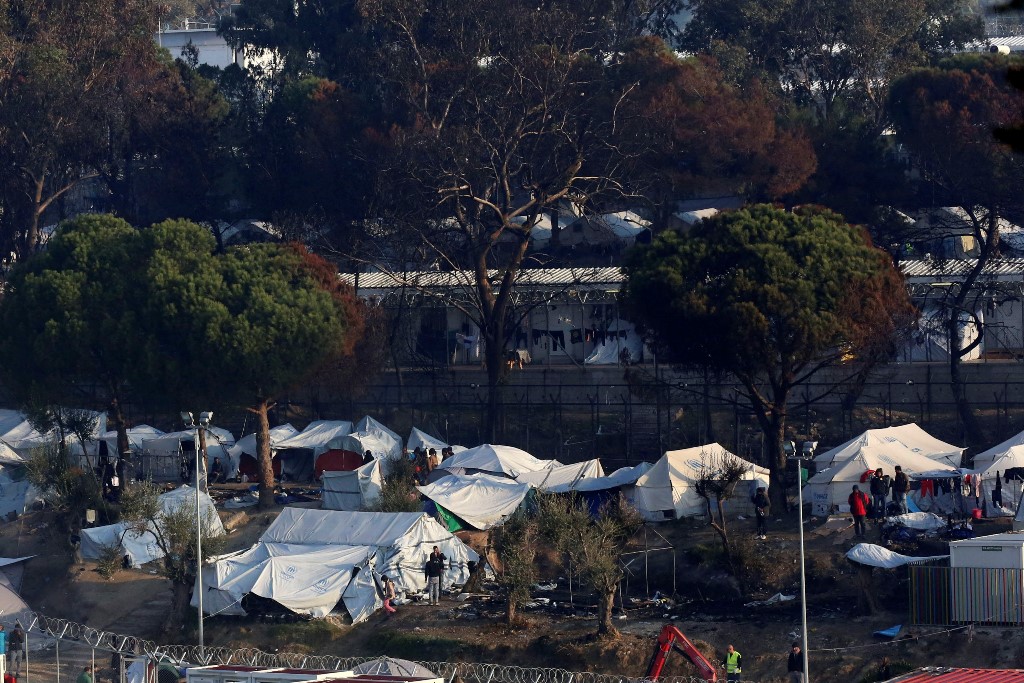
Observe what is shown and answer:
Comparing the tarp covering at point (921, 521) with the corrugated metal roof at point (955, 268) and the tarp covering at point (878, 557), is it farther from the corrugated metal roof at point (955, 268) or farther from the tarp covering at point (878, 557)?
the corrugated metal roof at point (955, 268)

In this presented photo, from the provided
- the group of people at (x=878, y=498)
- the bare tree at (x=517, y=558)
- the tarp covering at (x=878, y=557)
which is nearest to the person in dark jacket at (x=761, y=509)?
the group of people at (x=878, y=498)

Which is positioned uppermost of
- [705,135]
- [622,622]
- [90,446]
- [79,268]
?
[705,135]

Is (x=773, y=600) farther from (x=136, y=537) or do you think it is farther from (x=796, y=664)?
(x=136, y=537)

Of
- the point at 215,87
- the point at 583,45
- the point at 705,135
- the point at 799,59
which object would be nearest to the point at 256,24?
the point at 215,87

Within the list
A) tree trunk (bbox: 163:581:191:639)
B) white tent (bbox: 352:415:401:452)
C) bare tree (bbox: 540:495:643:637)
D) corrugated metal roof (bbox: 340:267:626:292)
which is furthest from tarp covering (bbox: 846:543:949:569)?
corrugated metal roof (bbox: 340:267:626:292)

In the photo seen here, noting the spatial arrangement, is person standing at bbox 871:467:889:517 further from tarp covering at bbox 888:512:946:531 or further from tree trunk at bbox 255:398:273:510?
tree trunk at bbox 255:398:273:510

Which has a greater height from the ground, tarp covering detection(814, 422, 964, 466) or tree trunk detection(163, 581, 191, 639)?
tarp covering detection(814, 422, 964, 466)

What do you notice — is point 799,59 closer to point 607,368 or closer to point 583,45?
point 583,45
